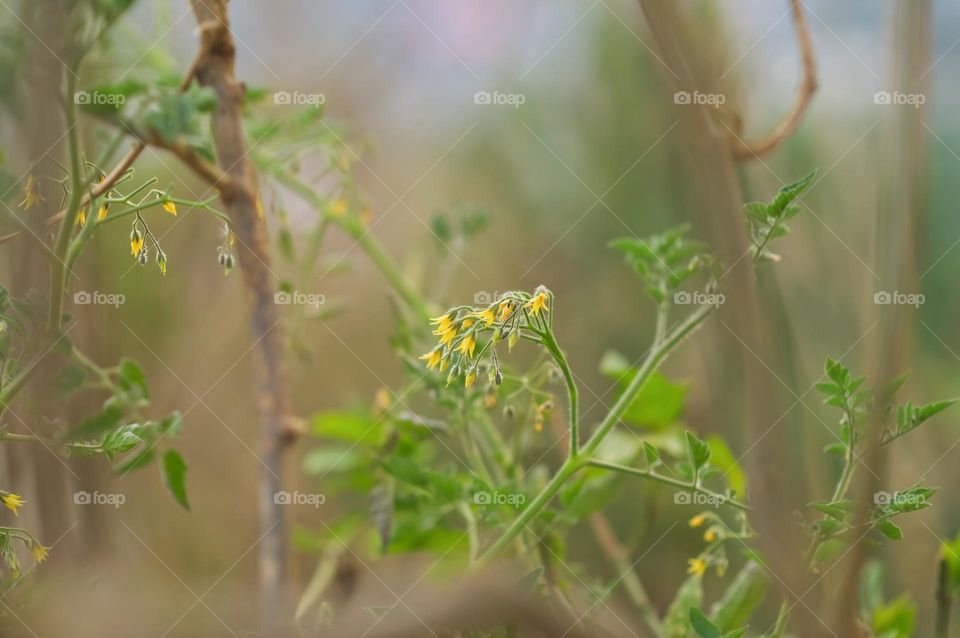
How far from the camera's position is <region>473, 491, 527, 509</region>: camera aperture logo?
0.56 m

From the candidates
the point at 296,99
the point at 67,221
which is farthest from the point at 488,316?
the point at 296,99

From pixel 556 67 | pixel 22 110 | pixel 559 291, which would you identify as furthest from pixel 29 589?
pixel 556 67

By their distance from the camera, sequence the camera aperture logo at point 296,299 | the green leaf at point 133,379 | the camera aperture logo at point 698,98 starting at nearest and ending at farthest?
the camera aperture logo at point 698,98 < the green leaf at point 133,379 < the camera aperture logo at point 296,299

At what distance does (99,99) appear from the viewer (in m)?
0.52

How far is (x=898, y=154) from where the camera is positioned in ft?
1.52

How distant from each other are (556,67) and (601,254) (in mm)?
327

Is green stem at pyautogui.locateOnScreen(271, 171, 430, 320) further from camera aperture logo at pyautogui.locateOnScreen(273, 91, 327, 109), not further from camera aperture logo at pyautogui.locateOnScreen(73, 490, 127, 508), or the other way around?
camera aperture logo at pyautogui.locateOnScreen(73, 490, 127, 508)

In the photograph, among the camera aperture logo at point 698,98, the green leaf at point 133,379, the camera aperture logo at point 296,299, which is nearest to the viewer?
the camera aperture logo at point 698,98

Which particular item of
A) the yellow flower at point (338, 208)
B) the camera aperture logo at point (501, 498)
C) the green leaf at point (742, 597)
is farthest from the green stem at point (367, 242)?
the green leaf at point (742, 597)

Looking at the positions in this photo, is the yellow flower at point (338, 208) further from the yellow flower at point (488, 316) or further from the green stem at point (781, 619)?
the green stem at point (781, 619)

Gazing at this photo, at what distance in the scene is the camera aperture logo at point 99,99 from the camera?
517mm

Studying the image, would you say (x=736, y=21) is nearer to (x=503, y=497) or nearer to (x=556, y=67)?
(x=556, y=67)

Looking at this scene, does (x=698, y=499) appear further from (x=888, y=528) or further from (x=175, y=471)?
(x=175, y=471)

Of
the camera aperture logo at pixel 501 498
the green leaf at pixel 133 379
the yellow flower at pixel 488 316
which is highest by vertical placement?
the yellow flower at pixel 488 316
